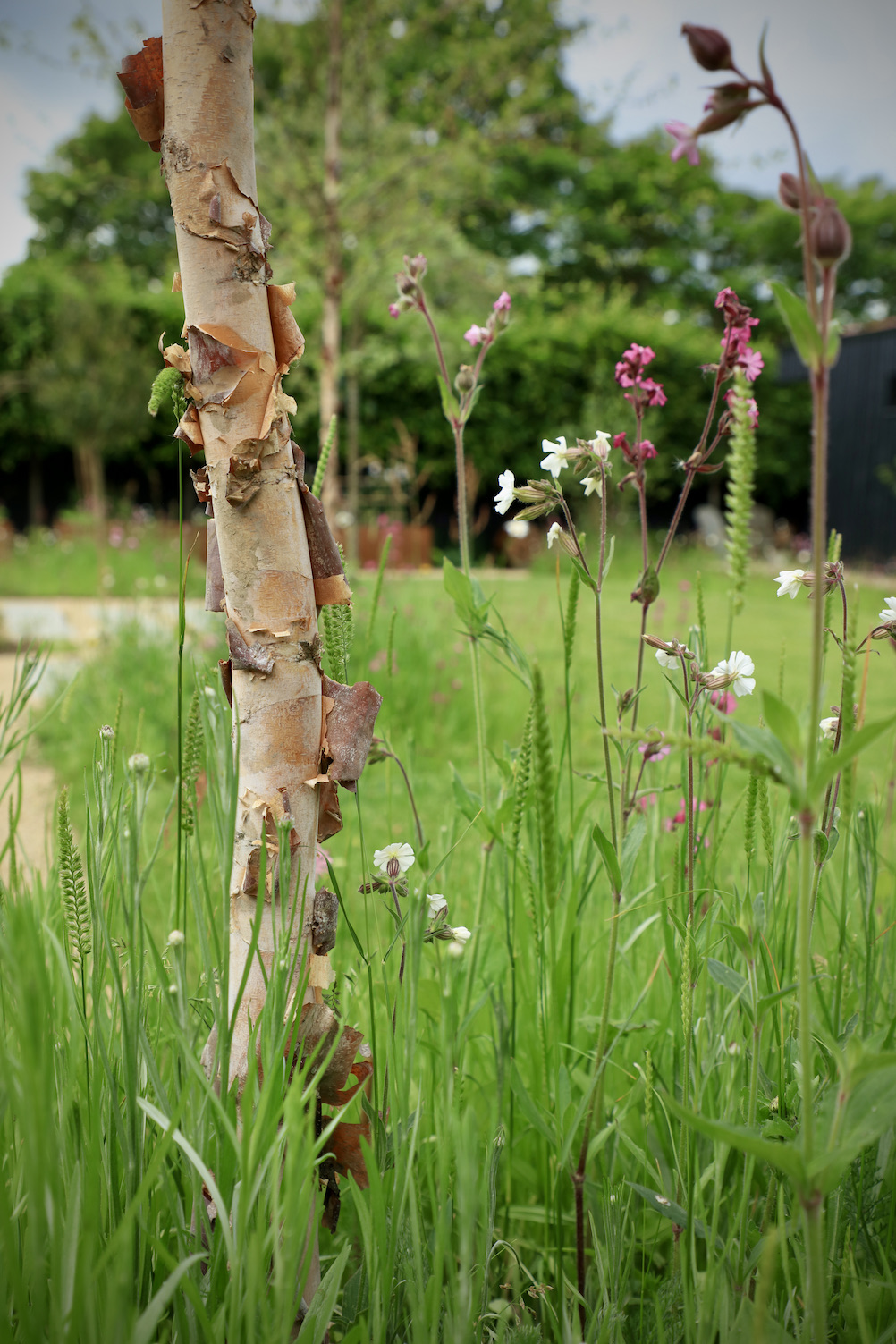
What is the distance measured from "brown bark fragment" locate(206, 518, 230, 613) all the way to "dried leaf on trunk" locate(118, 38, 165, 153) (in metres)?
0.37

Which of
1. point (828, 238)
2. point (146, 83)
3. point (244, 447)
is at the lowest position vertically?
point (244, 447)

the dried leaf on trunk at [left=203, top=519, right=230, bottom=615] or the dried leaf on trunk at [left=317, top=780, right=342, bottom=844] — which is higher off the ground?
the dried leaf on trunk at [left=203, top=519, right=230, bottom=615]

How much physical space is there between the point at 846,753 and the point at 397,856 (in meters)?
0.56

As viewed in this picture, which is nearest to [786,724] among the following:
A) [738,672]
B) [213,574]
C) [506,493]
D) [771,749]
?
[771,749]

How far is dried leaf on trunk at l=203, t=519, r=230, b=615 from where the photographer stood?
0.85 meters

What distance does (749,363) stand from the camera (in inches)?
46.1

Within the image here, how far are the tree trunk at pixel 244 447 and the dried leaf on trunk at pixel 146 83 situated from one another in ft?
0.11

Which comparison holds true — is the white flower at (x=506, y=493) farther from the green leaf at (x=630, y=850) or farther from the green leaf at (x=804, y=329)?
the green leaf at (x=804, y=329)

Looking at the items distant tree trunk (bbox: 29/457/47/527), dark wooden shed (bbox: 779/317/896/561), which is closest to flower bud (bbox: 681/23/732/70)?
distant tree trunk (bbox: 29/457/47/527)

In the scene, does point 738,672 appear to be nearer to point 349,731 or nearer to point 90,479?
point 349,731

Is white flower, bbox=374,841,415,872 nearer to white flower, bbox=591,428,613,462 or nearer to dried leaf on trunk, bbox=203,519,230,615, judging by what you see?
dried leaf on trunk, bbox=203,519,230,615

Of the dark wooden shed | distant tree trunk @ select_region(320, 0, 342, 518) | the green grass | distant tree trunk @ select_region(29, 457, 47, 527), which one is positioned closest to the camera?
the green grass

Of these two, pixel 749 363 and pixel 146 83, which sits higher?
pixel 146 83

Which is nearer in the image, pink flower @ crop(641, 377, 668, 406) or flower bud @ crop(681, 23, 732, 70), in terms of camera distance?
flower bud @ crop(681, 23, 732, 70)
